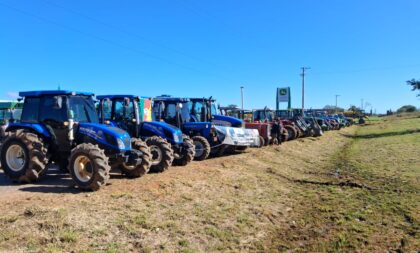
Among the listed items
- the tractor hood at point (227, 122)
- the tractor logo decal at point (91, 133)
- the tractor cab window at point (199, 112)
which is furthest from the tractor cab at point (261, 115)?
the tractor logo decal at point (91, 133)

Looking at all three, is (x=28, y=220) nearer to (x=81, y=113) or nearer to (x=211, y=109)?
(x=81, y=113)

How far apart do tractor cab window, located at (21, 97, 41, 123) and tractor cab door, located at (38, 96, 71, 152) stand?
0.14m

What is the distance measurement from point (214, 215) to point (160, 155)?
3.87 m

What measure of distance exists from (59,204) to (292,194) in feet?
18.8

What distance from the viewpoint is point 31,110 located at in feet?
32.9

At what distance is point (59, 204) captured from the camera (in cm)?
748

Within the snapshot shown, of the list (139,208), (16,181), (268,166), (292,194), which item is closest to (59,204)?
(139,208)

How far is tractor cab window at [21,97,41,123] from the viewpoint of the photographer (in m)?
9.94

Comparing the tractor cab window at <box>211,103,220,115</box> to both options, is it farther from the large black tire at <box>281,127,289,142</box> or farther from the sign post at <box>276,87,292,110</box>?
the sign post at <box>276,87,292,110</box>

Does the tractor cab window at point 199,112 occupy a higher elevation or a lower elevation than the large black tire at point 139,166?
higher

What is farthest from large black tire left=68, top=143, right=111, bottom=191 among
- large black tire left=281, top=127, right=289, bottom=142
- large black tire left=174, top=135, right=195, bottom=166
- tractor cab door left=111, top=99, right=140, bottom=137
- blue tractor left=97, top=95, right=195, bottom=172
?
large black tire left=281, top=127, right=289, bottom=142

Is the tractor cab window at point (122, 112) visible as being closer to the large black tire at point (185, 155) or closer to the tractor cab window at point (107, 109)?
the tractor cab window at point (107, 109)

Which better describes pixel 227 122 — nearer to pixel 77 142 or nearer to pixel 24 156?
pixel 77 142

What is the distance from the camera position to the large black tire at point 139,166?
10.2 m
